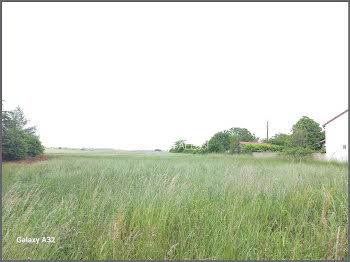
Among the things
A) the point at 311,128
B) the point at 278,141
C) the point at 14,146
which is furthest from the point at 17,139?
the point at 311,128

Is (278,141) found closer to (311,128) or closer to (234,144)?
(311,128)

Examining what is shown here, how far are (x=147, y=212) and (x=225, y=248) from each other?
3.97ft

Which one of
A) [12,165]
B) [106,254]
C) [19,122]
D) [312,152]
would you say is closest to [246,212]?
[106,254]

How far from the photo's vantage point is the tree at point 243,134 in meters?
12.5

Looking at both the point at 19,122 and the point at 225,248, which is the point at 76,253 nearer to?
the point at 225,248

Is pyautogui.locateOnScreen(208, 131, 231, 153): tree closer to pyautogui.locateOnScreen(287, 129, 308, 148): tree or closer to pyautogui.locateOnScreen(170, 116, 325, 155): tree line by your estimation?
pyautogui.locateOnScreen(170, 116, 325, 155): tree line

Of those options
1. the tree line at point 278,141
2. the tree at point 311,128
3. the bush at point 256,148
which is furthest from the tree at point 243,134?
the tree at point 311,128

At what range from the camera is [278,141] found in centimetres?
1441

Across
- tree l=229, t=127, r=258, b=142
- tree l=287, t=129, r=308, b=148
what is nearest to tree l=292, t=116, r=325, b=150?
tree l=287, t=129, r=308, b=148

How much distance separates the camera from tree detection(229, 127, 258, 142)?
12.5 meters

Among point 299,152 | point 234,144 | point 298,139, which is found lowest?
point 299,152

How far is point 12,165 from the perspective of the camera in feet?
28.0

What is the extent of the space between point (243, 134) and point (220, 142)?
192cm

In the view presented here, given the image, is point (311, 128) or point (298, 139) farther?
point (311, 128)
